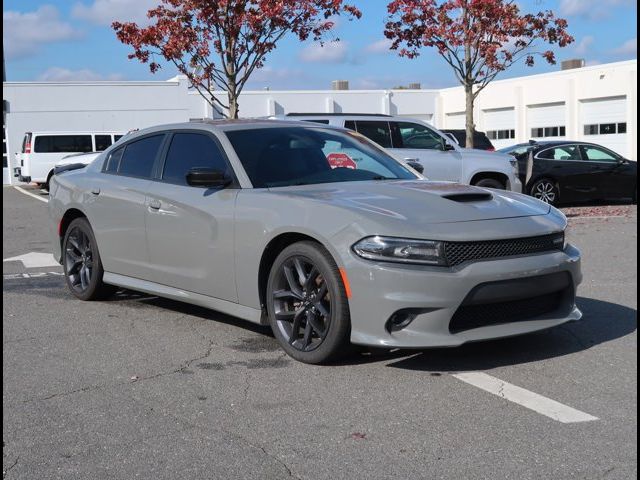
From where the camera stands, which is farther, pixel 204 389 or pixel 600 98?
pixel 600 98

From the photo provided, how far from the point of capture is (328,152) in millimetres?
6258

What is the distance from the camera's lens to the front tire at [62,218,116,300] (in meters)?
7.25

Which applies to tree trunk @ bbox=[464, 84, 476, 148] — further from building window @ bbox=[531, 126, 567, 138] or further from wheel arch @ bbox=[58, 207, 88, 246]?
building window @ bbox=[531, 126, 567, 138]

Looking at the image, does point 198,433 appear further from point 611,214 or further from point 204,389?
point 611,214

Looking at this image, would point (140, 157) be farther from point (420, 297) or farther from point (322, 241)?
point (420, 297)

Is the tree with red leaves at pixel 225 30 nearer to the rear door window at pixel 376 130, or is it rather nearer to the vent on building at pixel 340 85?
the rear door window at pixel 376 130

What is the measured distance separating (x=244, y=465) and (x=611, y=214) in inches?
523

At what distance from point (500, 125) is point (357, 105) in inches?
291

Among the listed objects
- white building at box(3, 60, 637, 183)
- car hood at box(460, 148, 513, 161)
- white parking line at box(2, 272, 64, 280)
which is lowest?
white parking line at box(2, 272, 64, 280)

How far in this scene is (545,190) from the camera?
1681 cm

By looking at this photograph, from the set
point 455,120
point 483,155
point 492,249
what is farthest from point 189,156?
point 455,120

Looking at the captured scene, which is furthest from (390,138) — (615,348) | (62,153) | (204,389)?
(62,153)

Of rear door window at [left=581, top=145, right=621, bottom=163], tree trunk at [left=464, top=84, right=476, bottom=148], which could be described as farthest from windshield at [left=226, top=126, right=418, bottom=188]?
rear door window at [left=581, top=145, right=621, bottom=163]

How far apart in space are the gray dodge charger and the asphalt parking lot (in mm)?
290
